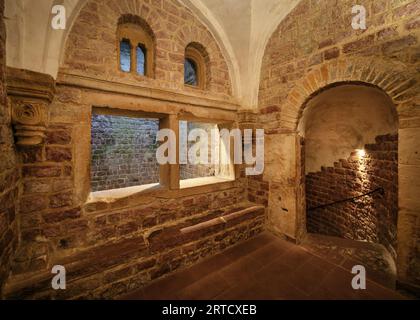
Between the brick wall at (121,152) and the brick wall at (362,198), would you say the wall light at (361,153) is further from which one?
the brick wall at (121,152)

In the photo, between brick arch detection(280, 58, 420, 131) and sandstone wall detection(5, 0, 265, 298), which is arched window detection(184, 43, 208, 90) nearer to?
sandstone wall detection(5, 0, 265, 298)

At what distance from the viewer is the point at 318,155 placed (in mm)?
4719

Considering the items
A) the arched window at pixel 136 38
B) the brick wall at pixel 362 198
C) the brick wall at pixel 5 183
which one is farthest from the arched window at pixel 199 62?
the brick wall at pixel 362 198

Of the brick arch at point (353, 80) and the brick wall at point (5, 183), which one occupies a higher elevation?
the brick arch at point (353, 80)

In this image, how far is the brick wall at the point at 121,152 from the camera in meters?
6.14

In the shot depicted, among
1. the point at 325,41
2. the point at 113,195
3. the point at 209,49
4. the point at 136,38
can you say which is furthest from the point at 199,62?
the point at 113,195

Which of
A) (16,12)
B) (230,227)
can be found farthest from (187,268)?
(16,12)

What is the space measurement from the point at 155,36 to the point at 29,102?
1.67 metres

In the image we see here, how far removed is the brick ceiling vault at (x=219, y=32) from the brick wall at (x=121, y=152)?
4.72 meters

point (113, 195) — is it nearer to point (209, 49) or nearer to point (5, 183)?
point (5, 183)

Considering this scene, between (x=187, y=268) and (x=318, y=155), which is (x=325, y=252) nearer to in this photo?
(x=187, y=268)

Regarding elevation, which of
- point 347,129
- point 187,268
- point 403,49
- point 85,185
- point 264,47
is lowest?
point 187,268

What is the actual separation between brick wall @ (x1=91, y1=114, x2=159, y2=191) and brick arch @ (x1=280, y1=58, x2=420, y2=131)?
5502 millimetres
